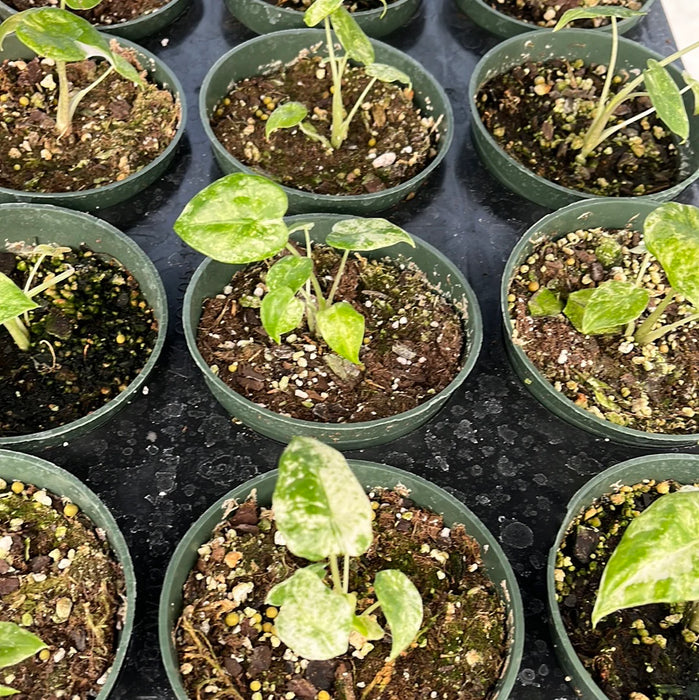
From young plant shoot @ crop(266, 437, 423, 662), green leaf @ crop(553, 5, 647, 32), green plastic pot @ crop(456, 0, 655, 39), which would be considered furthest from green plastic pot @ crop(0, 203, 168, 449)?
green plastic pot @ crop(456, 0, 655, 39)

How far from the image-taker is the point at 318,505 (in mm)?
729

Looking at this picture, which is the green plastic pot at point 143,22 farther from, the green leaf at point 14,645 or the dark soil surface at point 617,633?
the dark soil surface at point 617,633

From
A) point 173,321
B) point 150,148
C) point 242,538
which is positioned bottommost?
point 242,538

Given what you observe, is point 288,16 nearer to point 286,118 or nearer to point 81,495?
point 286,118

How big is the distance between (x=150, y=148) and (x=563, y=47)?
0.94 m

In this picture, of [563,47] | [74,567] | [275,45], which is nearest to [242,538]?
[74,567]

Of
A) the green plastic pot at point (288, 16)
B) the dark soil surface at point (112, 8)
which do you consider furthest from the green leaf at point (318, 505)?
the dark soil surface at point (112, 8)

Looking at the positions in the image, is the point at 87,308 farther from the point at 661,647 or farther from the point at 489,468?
the point at 661,647

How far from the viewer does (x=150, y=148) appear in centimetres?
145

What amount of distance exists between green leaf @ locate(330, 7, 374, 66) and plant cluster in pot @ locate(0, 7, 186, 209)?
0.36 meters

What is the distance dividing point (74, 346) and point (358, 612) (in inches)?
25.2

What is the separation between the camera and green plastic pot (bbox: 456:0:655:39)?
169 centimetres

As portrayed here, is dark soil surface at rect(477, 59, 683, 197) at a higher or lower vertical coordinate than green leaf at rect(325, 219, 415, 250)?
lower

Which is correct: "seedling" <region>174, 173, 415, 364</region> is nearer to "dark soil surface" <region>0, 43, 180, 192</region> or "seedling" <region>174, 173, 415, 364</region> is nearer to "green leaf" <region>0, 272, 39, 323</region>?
"green leaf" <region>0, 272, 39, 323</region>
